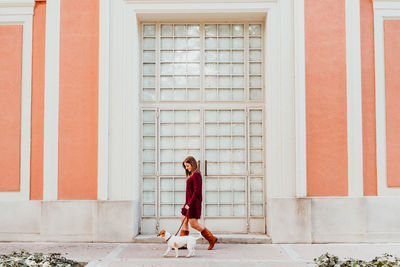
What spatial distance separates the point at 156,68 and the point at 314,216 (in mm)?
4241

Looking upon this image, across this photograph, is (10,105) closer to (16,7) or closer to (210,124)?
(16,7)

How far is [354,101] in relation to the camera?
9.56m

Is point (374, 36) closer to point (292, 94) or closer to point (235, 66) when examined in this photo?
point (292, 94)

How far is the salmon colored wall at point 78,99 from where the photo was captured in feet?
31.8

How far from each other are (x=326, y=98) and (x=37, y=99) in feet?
18.3

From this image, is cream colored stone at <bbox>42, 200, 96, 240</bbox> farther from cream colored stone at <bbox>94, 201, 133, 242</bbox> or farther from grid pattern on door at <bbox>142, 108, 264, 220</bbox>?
grid pattern on door at <bbox>142, 108, 264, 220</bbox>

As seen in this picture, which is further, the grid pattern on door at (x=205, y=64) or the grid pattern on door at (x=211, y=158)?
the grid pattern on door at (x=205, y=64)

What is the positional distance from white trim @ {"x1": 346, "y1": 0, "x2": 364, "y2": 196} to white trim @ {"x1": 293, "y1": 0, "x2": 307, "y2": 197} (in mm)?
830

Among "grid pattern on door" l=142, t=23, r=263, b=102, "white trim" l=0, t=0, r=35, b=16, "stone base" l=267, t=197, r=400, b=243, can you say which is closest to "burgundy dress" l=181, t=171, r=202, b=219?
"stone base" l=267, t=197, r=400, b=243

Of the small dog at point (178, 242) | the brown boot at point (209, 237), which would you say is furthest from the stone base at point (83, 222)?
the small dog at point (178, 242)

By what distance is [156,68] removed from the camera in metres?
10.3

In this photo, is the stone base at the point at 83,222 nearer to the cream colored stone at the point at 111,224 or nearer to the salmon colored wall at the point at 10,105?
the cream colored stone at the point at 111,224

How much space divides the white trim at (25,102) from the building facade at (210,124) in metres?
0.02

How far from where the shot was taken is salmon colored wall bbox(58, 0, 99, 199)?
382 inches
